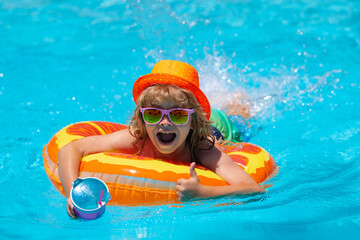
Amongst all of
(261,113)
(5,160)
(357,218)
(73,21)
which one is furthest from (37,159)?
(73,21)

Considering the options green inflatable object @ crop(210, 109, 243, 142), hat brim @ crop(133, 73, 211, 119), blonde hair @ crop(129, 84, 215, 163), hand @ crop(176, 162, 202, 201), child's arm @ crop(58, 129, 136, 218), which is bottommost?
hand @ crop(176, 162, 202, 201)

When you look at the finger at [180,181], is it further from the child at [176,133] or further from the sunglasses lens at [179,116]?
the sunglasses lens at [179,116]

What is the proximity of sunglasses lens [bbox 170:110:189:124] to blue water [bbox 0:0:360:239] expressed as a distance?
2.11 feet

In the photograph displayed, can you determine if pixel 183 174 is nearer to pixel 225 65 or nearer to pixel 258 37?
pixel 225 65

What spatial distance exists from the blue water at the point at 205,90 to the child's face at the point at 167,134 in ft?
1.56

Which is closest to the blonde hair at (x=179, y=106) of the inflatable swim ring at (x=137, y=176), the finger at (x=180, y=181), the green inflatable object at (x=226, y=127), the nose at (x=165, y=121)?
the nose at (x=165, y=121)

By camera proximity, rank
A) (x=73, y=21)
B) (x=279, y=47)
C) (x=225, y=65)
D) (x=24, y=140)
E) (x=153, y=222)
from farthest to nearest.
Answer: (x=73, y=21)
(x=279, y=47)
(x=225, y=65)
(x=24, y=140)
(x=153, y=222)

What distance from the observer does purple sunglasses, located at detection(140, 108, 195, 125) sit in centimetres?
369

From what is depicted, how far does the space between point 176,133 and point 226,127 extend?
1.76 m

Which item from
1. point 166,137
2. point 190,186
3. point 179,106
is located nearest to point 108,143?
point 166,137

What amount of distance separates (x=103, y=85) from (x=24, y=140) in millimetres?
1737

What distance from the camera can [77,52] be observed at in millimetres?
8266

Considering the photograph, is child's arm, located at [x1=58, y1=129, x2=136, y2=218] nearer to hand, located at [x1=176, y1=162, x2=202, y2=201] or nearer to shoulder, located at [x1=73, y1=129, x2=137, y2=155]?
shoulder, located at [x1=73, y1=129, x2=137, y2=155]

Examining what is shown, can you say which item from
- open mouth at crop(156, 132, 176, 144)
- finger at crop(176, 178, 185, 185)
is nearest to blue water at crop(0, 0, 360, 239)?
finger at crop(176, 178, 185, 185)
